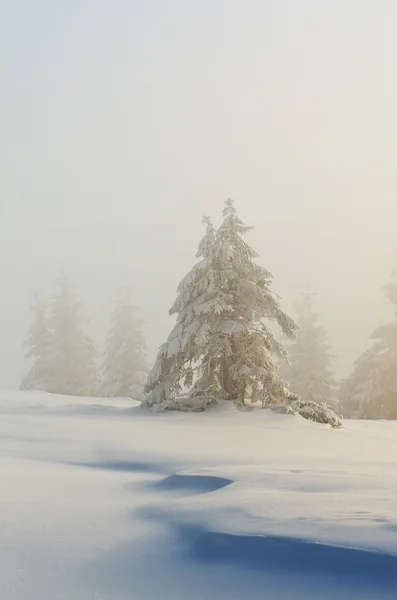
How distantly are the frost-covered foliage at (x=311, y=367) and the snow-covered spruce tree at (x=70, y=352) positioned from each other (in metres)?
14.1

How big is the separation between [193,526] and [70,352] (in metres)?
35.2

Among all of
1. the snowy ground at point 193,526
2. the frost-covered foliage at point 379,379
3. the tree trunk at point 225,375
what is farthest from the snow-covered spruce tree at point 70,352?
the snowy ground at point 193,526

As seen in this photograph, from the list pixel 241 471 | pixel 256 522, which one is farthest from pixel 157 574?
pixel 241 471

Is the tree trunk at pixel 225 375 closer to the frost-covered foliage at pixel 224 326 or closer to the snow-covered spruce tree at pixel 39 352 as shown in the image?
the frost-covered foliage at pixel 224 326

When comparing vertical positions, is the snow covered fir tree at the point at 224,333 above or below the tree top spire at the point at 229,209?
below

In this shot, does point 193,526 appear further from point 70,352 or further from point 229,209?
point 70,352

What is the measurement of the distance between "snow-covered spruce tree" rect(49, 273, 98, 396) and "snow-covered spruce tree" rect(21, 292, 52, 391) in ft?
1.31

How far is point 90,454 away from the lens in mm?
7215

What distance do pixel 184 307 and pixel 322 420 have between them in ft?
16.5

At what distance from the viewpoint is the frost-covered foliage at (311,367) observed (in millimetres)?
32688

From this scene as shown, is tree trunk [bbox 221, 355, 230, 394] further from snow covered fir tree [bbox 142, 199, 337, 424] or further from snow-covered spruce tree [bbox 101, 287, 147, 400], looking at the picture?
snow-covered spruce tree [bbox 101, 287, 147, 400]

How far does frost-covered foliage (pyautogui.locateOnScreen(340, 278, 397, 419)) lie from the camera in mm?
27572

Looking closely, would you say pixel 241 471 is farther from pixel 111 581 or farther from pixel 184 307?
pixel 184 307

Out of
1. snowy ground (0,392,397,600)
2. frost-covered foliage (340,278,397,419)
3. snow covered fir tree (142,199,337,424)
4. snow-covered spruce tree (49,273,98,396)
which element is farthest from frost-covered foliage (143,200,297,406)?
snow-covered spruce tree (49,273,98,396)
